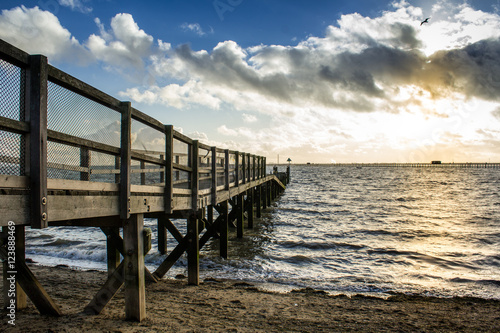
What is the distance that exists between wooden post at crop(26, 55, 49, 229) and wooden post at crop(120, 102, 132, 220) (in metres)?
1.26

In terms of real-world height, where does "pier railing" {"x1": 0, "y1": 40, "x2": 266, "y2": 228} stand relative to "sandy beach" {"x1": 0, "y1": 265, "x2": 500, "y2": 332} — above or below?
above

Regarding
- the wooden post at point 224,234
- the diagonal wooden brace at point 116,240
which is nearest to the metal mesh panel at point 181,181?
the wooden post at point 224,234

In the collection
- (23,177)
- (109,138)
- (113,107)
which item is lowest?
(23,177)

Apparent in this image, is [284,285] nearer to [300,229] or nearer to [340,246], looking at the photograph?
[340,246]

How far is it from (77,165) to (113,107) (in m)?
0.82

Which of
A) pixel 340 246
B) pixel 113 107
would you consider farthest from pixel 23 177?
pixel 340 246

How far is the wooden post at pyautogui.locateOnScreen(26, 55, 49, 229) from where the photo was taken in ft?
9.12

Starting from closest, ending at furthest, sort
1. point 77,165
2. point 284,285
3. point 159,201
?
1. point 77,165
2. point 159,201
3. point 284,285

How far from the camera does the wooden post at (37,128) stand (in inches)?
109

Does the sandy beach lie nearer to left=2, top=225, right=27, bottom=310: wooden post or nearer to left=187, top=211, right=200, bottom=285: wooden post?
left=2, top=225, right=27, bottom=310: wooden post

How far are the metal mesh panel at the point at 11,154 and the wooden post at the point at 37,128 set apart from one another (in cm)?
7

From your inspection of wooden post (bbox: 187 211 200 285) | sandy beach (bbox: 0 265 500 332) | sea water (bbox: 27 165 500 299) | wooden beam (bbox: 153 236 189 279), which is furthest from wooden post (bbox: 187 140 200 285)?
sea water (bbox: 27 165 500 299)

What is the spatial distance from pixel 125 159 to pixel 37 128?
1.37 metres

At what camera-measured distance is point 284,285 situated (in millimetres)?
7969
